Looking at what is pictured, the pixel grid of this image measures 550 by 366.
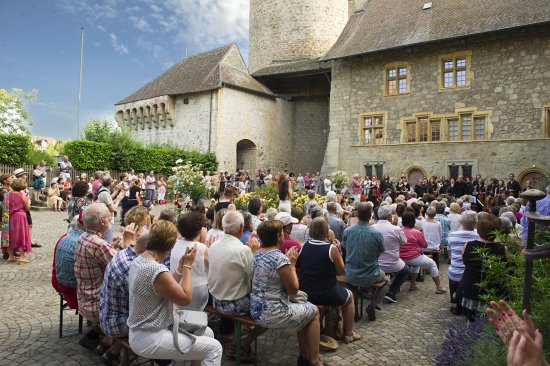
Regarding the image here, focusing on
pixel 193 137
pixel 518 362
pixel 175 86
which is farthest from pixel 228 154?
pixel 518 362

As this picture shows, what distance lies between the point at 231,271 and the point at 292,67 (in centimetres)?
2628

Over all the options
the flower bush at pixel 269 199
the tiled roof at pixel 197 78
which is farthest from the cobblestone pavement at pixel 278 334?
the tiled roof at pixel 197 78

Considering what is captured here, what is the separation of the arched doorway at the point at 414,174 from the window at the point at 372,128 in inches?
91.0

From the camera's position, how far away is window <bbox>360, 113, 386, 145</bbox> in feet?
76.2

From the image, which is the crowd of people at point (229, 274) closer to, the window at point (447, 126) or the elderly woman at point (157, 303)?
the elderly woman at point (157, 303)

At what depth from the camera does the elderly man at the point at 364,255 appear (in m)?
5.70

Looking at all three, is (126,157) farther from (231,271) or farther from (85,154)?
(231,271)

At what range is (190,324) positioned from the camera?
3.50m

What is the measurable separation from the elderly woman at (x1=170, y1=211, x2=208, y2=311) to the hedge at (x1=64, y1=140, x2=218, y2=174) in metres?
19.1

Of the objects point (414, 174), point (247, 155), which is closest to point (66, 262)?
point (414, 174)

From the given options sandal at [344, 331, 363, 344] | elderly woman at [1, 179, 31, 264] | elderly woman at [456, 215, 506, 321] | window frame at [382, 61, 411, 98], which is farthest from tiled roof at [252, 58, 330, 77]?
sandal at [344, 331, 363, 344]

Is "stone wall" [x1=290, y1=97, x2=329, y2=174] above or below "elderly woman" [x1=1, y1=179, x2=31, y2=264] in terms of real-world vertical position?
above

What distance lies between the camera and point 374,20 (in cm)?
2441

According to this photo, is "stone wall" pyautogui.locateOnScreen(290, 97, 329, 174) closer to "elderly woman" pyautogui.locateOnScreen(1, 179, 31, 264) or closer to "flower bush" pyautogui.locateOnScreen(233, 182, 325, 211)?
"flower bush" pyautogui.locateOnScreen(233, 182, 325, 211)
